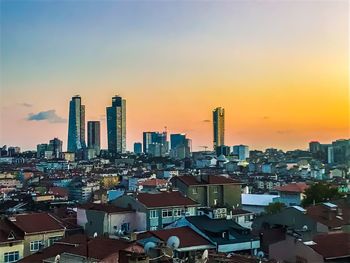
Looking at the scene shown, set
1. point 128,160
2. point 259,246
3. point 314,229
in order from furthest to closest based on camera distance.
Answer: point 128,160 → point 314,229 → point 259,246

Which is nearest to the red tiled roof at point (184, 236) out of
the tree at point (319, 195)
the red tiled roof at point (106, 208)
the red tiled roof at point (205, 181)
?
the red tiled roof at point (106, 208)

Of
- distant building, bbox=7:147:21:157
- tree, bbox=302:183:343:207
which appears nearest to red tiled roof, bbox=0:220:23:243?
tree, bbox=302:183:343:207

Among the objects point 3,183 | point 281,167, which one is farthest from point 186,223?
point 281,167

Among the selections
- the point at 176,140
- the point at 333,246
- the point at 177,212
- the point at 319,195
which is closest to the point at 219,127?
the point at 176,140

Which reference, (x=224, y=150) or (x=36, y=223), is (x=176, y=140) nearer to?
(x=224, y=150)

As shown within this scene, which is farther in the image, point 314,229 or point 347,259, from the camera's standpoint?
point 314,229

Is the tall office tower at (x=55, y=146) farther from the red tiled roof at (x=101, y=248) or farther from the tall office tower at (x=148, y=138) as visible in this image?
the red tiled roof at (x=101, y=248)

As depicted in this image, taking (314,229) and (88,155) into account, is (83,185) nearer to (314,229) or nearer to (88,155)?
(314,229)
